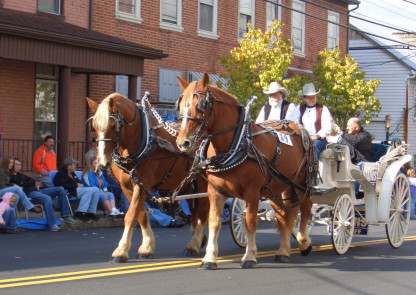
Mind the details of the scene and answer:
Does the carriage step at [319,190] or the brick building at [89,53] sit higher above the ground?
the brick building at [89,53]

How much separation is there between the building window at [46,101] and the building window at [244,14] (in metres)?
9.05

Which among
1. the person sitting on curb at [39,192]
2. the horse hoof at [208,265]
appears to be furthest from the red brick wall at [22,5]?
the horse hoof at [208,265]

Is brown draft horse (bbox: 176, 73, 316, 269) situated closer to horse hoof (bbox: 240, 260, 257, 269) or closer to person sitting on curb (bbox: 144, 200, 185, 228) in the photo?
horse hoof (bbox: 240, 260, 257, 269)

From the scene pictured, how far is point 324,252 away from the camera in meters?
11.5

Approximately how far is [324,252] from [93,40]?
365 inches

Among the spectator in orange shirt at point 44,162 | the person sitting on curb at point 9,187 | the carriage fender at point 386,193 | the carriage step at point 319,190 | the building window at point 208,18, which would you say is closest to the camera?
the carriage step at point 319,190

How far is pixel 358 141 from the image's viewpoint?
12.6 metres

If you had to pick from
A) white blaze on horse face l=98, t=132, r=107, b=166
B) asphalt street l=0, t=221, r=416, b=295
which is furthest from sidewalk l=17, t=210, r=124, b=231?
white blaze on horse face l=98, t=132, r=107, b=166

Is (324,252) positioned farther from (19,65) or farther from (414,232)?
(19,65)

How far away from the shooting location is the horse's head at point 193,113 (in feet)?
28.0

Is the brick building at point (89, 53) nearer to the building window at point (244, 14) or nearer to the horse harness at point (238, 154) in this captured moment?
the building window at point (244, 14)

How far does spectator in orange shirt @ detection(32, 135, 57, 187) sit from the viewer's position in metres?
16.6

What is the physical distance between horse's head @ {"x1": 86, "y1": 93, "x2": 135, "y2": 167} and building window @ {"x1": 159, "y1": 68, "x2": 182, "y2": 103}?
1371 centimetres

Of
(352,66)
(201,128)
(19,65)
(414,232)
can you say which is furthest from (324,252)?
(352,66)
